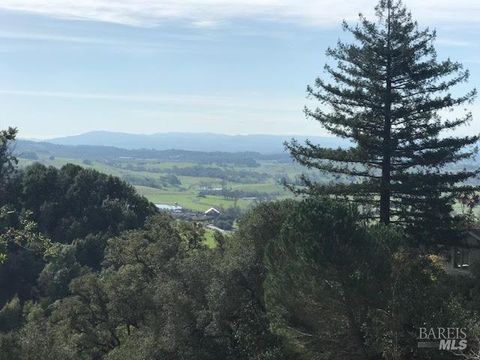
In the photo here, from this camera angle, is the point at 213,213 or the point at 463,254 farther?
the point at 213,213

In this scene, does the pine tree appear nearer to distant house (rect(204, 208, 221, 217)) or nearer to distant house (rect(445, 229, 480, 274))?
distant house (rect(445, 229, 480, 274))

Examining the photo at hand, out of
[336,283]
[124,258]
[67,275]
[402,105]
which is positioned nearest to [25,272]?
[67,275]

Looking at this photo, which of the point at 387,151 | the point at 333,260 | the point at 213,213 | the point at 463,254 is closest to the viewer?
the point at 333,260

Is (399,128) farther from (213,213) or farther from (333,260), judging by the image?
(213,213)

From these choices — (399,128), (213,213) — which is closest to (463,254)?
(399,128)

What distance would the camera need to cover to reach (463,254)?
3170 centimetres

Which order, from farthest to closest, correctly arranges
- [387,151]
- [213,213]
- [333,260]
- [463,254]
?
[213,213]
[463,254]
[387,151]
[333,260]

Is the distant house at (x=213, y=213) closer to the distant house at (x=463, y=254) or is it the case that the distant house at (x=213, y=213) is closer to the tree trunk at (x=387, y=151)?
the distant house at (x=463, y=254)

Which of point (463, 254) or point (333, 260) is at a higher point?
point (333, 260)

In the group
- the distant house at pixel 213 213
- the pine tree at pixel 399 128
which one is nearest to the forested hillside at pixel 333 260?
the pine tree at pixel 399 128

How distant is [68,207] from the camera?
217 feet

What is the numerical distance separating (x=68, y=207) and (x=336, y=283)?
57.0 metres

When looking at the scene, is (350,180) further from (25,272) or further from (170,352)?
(25,272)

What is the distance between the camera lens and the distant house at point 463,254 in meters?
29.7
